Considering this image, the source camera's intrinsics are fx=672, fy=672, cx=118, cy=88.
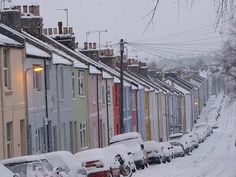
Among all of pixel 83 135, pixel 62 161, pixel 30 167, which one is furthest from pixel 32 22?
pixel 30 167

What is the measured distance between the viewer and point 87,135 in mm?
40656

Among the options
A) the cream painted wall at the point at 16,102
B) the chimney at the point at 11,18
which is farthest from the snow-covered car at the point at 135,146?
the chimney at the point at 11,18

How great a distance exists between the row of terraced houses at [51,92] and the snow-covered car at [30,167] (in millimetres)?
7649

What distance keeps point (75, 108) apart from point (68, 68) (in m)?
2.95

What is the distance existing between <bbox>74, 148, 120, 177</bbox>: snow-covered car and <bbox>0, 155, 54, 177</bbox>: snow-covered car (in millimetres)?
6877

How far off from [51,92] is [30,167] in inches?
637

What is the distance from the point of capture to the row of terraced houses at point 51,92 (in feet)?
90.2

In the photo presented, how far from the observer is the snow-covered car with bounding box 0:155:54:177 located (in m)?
17.5

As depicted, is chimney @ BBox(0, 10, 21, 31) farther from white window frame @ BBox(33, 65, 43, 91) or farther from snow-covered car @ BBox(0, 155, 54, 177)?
snow-covered car @ BBox(0, 155, 54, 177)

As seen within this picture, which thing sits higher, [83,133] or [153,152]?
[83,133]

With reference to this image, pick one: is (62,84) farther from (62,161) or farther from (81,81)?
(62,161)

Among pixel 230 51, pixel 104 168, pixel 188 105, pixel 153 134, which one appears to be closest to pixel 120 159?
pixel 104 168

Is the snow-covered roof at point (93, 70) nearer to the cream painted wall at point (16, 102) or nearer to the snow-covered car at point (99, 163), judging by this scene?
the cream painted wall at point (16, 102)

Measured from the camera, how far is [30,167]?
1767 centimetres
